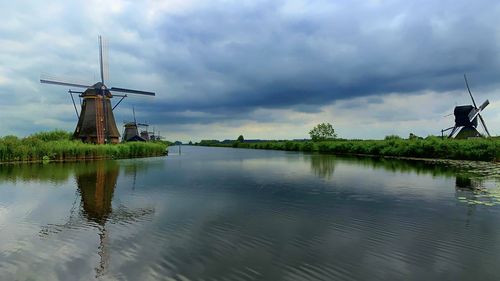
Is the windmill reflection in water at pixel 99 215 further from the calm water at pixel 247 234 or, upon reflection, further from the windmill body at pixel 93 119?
the windmill body at pixel 93 119

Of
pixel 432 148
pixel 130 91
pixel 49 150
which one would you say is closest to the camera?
pixel 49 150

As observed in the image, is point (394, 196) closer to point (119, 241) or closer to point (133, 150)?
point (119, 241)

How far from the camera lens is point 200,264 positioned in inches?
272

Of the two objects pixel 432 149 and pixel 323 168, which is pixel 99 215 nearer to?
pixel 323 168

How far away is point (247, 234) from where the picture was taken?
9.06 m

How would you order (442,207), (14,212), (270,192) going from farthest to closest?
(270,192), (442,207), (14,212)

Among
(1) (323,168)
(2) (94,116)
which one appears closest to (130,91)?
(2) (94,116)

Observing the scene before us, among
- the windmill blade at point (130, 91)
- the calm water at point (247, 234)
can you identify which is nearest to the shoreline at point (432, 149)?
the calm water at point (247, 234)

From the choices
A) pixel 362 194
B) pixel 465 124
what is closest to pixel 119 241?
pixel 362 194

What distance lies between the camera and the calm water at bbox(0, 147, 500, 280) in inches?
260

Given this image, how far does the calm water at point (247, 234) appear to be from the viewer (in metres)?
6.59

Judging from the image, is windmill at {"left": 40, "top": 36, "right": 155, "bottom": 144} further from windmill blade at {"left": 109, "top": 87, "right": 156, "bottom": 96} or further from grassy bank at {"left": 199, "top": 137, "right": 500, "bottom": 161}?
grassy bank at {"left": 199, "top": 137, "right": 500, "bottom": 161}

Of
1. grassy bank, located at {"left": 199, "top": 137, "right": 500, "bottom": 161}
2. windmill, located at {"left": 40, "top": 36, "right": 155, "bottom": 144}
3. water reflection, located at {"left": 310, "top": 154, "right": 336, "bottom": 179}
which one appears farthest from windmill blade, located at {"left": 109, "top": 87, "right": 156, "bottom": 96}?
grassy bank, located at {"left": 199, "top": 137, "right": 500, "bottom": 161}

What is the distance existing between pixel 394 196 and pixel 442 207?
263cm
